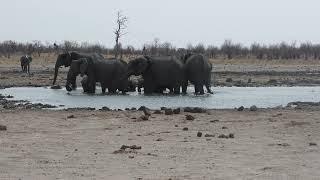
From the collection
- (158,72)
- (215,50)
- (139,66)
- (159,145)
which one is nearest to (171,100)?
(158,72)

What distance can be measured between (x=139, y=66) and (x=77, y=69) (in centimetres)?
317

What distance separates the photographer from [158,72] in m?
31.6

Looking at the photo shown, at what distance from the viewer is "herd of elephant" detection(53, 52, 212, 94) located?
31312 mm

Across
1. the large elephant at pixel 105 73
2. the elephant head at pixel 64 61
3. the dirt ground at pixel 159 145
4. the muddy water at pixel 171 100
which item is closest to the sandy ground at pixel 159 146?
the dirt ground at pixel 159 145

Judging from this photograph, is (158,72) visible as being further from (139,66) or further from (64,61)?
(64,61)

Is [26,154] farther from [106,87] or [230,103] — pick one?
[106,87]

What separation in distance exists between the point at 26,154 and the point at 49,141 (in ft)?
5.44

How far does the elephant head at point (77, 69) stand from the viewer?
3201 cm

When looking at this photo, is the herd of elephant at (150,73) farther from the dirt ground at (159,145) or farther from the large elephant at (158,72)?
the dirt ground at (159,145)

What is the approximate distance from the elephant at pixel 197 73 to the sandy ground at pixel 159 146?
11256 mm

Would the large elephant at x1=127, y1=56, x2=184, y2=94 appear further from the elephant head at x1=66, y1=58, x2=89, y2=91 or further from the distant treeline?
the distant treeline

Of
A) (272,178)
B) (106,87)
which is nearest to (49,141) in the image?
(272,178)

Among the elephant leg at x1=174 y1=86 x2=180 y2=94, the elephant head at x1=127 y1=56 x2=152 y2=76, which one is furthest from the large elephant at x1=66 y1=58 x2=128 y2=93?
the elephant leg at x1=174 y1=86 x2=180 y2=94

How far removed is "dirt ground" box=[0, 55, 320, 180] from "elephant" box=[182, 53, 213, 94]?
10469 millimetres
